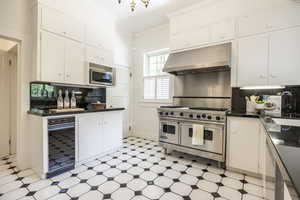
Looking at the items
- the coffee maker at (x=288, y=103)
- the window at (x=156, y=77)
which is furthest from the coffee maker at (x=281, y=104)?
the window at (x=156, y=77)

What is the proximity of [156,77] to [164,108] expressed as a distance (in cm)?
132

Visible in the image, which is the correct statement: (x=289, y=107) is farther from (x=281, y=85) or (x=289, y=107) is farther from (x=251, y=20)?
(x=251, y=20)

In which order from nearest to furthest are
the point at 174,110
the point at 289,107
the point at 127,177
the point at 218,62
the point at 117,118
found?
the point at 127,177 → the point at 289,107 → the point at 218,62 → the point at 174,110 → the point at 117,118

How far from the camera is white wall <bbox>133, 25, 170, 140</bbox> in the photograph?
3.96m

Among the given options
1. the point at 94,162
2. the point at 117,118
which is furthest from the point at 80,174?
the point at 117,118

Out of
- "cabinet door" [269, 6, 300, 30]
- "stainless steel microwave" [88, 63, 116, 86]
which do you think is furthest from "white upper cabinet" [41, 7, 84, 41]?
"cabinet door" [269, 6, 300, 30]

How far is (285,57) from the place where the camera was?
2.26 m

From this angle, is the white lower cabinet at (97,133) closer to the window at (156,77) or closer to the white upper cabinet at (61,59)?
the white upper cabinet at (61,59)

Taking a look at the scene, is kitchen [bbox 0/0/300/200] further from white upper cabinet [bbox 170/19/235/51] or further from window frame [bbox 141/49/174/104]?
window frame [bbox 141/49/174/104]

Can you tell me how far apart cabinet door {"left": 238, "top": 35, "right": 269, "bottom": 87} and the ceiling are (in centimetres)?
133

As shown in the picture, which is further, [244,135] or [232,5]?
[232,5]

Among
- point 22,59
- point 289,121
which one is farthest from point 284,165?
point 22,59

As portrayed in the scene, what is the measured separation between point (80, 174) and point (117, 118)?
127 cm

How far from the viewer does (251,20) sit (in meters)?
2.46
